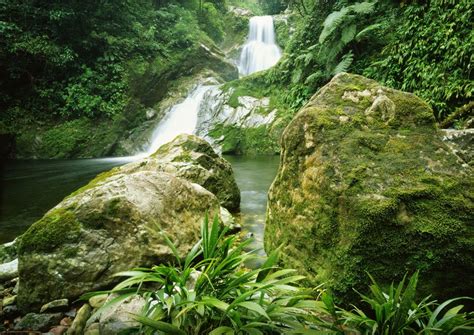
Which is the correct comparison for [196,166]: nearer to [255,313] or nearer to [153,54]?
[255,313]

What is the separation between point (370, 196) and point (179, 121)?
550 inches

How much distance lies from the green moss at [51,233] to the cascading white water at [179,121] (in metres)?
11.8

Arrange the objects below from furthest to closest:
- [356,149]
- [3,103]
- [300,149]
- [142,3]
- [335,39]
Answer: [142,3] < [3,103] < [335,39] < [300,149] < [356,149]

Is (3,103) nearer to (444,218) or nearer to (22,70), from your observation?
(22,70)

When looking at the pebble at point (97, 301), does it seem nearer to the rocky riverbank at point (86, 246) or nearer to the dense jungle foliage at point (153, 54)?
the rocky riverbank at point (86, 246)

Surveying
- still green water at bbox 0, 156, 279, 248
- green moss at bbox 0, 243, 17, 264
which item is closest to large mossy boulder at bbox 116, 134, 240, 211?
still green water at bbox 0, 156, 279, 248

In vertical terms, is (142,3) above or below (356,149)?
above

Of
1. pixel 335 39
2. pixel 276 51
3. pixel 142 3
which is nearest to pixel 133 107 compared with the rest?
pixel 142 3

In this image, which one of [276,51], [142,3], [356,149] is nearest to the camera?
[356,149]

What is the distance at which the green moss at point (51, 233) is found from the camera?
2494mm

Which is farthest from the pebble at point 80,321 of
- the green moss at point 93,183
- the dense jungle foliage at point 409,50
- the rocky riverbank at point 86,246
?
the dense jungle foliage at point 409,50

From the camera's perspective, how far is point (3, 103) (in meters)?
12.8

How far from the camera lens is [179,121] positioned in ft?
50.2

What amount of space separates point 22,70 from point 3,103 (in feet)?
5.46
